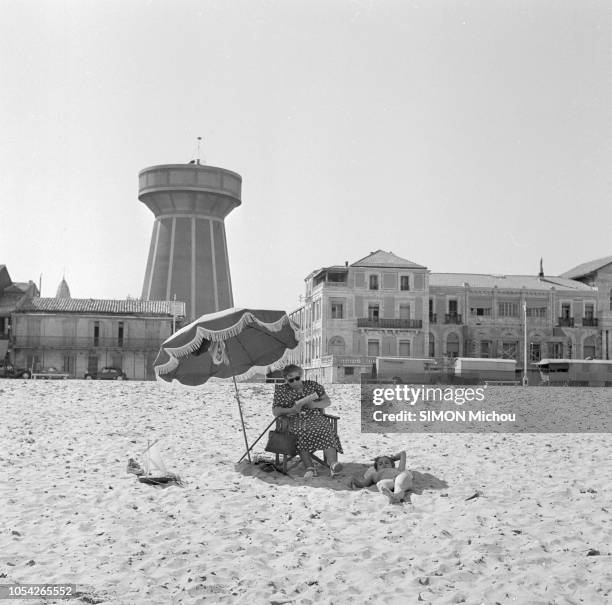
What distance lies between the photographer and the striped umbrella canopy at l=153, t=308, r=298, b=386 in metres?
12.1

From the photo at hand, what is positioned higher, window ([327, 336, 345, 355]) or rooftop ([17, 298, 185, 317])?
rooftop ([17, 298, 185, 317])

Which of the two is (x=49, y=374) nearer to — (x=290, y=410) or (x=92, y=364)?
(x=92, y=364)

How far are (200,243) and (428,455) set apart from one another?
67113 mm

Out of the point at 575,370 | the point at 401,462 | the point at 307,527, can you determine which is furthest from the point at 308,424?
the point at 575,370

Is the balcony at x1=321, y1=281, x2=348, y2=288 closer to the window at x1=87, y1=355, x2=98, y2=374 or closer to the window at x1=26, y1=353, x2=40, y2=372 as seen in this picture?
the window at x1=87, y1=355, x2=98, y2=374

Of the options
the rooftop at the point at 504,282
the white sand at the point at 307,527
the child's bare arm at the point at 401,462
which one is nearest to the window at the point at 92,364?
the rooftop at the point at 504,282

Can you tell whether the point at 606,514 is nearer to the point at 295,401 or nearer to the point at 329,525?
the point at 329,525

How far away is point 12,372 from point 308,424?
42.6m

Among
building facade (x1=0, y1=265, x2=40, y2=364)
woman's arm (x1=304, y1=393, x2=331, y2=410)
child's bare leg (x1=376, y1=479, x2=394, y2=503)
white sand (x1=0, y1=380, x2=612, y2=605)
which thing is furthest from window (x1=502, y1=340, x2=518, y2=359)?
child's bare leg (x1=376, y1=479, x2=394, y2=503)

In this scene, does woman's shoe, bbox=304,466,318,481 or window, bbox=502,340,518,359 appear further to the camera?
window, bbox=502,340,518,359

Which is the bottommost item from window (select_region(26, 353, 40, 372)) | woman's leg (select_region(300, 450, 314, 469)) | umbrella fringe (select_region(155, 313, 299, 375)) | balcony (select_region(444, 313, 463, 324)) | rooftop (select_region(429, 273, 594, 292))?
woman's leg (select_region(300, 450, 314, 469))

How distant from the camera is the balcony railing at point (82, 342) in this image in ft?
185

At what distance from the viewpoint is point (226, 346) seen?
42.8ft

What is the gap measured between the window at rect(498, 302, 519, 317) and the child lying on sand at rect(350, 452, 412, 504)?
55642 mm
